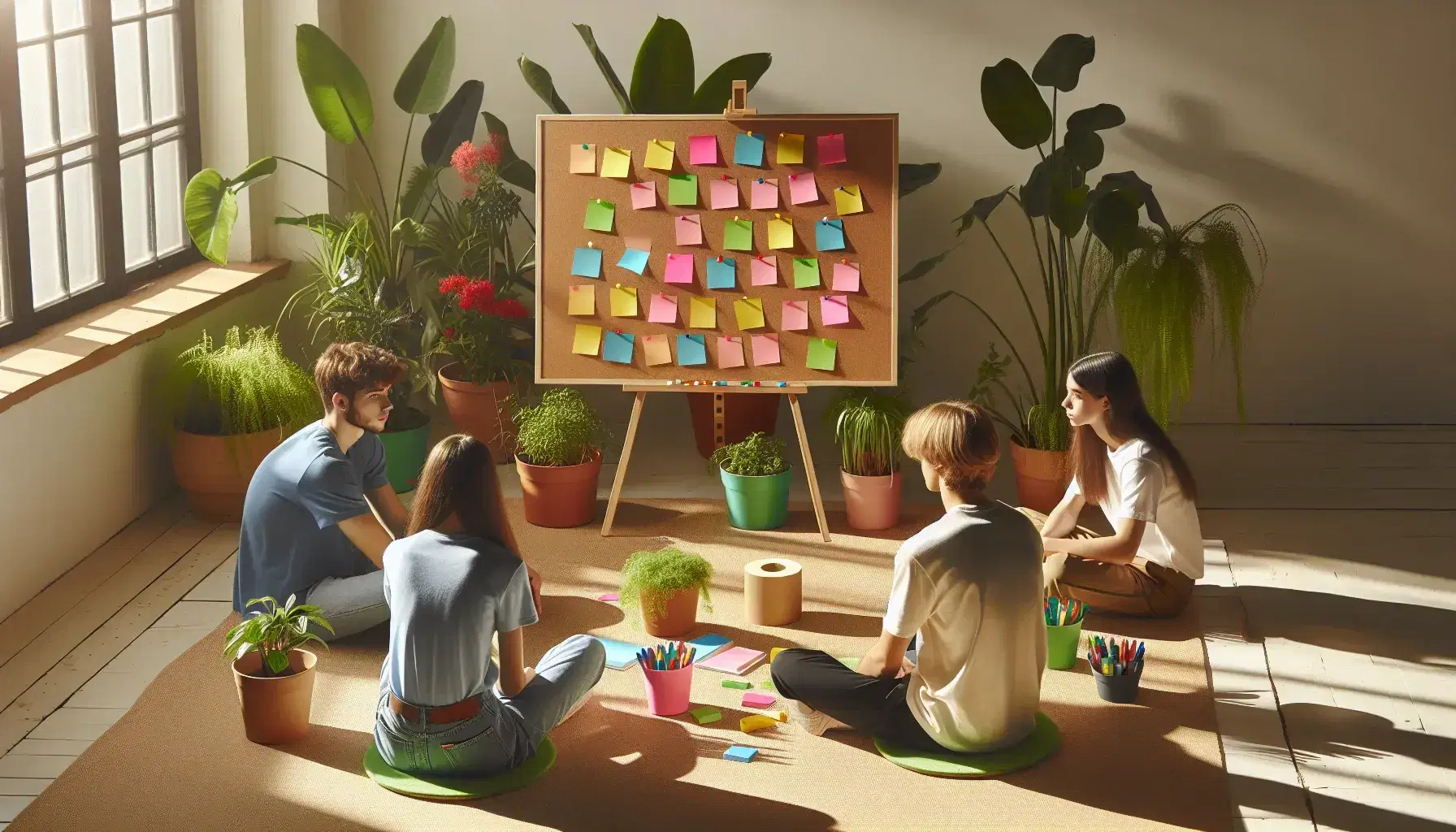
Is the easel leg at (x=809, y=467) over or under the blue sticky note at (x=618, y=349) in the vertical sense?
under

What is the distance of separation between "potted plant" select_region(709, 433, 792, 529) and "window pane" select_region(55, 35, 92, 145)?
8.10ft

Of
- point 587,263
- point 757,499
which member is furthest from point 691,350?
point 757,499

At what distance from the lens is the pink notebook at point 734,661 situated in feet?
12.2

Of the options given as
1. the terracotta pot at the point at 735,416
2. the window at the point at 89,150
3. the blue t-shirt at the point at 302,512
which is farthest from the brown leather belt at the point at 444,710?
the terracotta pot at the point at 735,416

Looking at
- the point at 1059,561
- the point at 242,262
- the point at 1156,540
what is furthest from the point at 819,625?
the point at 242,262

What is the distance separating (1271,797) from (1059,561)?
1027 mm

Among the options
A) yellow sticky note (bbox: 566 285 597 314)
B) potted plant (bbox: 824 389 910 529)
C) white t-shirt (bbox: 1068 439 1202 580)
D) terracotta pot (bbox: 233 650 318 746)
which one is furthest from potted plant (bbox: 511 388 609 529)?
white t-shirt (bbox: 1068 439 1202 580)

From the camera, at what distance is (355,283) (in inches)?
207

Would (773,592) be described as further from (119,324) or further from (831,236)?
(119,324)

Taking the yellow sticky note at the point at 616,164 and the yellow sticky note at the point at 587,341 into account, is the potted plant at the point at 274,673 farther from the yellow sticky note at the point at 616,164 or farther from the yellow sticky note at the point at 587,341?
the yellow sticky note at the point at 616,164

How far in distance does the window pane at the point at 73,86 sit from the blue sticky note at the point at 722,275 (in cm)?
219

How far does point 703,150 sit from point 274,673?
2251 mm

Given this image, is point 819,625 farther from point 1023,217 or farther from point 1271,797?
point 1023,217

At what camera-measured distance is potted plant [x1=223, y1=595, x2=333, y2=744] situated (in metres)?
3.23
